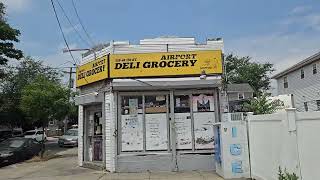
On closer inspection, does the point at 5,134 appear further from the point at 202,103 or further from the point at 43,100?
the point at 202,103

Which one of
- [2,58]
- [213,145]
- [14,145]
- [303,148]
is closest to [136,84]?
[213,145]

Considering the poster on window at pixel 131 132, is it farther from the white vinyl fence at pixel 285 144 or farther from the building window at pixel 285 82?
the building window at pixel 285 82

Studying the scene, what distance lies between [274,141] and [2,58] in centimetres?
2606

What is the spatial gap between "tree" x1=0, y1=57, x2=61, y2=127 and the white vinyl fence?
31621 millimetres

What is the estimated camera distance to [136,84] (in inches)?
596

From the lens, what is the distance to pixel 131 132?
15328mm

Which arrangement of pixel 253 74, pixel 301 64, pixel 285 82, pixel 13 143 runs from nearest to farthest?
1. pixel 13 143
2. pixel 301 64
3. pixel 285 82
4. pixel 253 74

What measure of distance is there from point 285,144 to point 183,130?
19.5 feet

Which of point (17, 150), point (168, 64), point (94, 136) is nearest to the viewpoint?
point (168, 64)

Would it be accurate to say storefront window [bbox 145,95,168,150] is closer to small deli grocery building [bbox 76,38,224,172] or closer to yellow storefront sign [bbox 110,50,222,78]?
small deli grocery building [bbox 76,38,224,172]

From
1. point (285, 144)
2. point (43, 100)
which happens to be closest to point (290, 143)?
point (285, 144)

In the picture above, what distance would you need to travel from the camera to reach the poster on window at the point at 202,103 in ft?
50.6

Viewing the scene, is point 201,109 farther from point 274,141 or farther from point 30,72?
point 30,72

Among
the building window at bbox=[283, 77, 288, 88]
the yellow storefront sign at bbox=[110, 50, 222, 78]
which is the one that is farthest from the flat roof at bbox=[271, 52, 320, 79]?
the yellow storefront sign at bbox=[110, 50, 222, 78]
